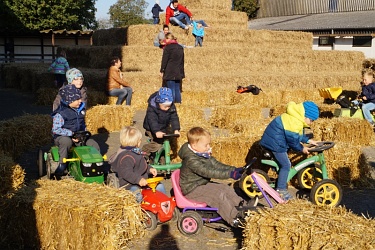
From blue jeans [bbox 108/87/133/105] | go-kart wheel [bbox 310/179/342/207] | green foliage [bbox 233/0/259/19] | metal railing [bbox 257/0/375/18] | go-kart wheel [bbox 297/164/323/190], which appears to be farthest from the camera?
green foliage [bbox 233/0/259/19]

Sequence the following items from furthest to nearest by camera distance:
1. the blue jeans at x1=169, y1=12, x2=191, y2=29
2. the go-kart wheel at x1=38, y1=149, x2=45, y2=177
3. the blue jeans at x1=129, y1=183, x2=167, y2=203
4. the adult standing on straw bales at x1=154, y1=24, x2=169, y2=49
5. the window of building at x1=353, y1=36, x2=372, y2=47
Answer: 1. the window of building at x1=353, y1=36, x2=372, y2=47
2. the blue jeans at x1=169, y1=12, x2=191, y2=29
3. the adult standing on straw bales at x1=154, y1=24, x2=169, y2=49
4. the go-kart wheel at x1=38, y1=149, x2=45, y2=177
5. the blue jeans at x1=129, y1=183, x2=167, y2=203

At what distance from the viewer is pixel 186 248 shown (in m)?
5.01

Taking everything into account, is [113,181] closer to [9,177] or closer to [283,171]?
[9,177]

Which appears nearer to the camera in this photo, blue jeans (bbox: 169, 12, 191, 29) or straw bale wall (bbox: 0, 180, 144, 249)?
straw bale wall (bbox: 0, 180, 144, 249)

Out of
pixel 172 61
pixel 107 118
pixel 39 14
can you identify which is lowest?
pixel 107 118

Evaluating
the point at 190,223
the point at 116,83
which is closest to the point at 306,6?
the point at 116,83

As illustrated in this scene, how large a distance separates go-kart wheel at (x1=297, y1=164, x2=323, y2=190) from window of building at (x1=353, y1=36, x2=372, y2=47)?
3490 centimetres

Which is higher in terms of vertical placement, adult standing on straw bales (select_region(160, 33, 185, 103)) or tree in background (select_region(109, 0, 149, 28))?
tree in background (select_region(109, 0, 149, 28))

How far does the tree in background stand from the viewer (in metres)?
80.6

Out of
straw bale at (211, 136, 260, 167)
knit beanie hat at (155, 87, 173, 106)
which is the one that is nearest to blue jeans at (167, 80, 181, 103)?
straw bale at (211, 136, 260, 167)

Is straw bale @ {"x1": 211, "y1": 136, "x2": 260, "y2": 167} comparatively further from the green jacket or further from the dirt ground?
the green jacket

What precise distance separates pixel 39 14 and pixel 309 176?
40.8 m

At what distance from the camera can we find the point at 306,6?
5488cm

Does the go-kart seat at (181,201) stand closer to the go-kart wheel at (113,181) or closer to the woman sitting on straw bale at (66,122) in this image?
the go-kart wheel at (113,181)
